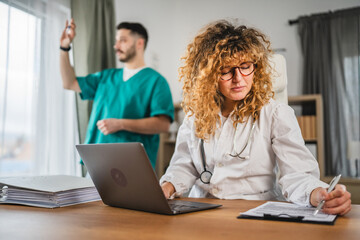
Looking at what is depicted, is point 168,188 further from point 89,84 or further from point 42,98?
point 42,98

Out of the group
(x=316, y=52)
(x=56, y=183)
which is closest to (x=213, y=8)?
(x=316, y=52)

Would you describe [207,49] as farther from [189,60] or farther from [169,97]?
[169,97]

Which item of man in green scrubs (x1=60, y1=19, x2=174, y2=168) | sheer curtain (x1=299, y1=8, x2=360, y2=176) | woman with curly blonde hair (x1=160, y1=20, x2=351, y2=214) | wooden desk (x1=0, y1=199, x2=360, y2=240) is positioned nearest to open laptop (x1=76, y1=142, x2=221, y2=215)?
wooden desk (x1=0, y1=199, x2=360, y2=240)

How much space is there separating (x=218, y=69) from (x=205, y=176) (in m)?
0.37

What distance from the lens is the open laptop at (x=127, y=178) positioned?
792 millimetres

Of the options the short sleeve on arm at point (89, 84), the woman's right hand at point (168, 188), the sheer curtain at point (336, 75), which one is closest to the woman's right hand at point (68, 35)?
the short sleeve on arm at point (89, 84)

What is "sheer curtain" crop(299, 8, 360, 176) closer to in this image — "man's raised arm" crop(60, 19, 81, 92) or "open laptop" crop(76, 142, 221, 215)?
"man's raised arm" crop(60, 19, 81, 92)

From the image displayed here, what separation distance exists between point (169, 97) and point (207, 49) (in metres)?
0.87

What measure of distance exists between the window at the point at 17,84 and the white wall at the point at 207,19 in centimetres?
128

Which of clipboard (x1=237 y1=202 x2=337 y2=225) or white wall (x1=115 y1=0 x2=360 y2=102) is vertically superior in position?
white wall (x1=115 y1=0 x2=360 y2=102)

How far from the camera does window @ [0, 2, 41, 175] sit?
2.03 meters

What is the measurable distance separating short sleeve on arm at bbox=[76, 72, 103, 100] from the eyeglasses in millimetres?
1209

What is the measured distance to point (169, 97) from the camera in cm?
211

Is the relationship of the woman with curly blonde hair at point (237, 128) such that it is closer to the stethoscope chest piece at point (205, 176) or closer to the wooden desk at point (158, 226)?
the stethoscope chest piece at point (205, 176)
